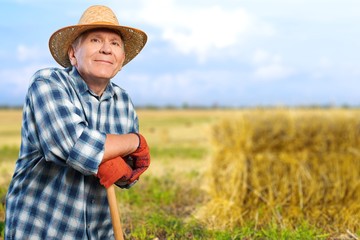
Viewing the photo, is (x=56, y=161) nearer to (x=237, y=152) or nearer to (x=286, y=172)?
(x=237, y=152)

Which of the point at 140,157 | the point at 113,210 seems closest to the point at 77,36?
the point at 140,157

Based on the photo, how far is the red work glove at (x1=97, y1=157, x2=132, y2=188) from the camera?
124 inches

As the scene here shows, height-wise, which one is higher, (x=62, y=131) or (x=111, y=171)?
(x=62, y=131)

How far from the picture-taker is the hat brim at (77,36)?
3398mm

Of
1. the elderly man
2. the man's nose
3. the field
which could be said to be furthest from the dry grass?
the man's nose

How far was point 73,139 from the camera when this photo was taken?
3.07m

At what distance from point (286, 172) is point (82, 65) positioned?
5.27 metres

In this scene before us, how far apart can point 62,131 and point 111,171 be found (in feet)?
1.08

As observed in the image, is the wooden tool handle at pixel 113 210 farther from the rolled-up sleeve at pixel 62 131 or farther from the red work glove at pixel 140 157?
the rolled-up sleeve at pixel 62 131

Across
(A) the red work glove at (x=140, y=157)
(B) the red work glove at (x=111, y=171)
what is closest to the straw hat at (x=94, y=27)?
(A) the red work glove at (x=140, y=157)

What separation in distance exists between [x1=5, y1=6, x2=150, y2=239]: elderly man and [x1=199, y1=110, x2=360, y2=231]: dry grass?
223 cm

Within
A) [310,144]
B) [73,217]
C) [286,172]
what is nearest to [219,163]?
[286,172]

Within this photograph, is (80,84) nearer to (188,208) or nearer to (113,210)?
(113,210)

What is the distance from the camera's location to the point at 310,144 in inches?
347
